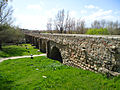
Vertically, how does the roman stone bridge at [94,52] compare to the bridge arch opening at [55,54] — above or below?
above

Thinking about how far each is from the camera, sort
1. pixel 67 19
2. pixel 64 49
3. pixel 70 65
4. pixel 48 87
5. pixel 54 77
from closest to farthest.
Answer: pixel 48 87 < pixel 54 77 < pixel 70 65 < pixel 64 49 < pixel 67 19

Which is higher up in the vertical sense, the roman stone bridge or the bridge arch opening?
the roman stone bridge

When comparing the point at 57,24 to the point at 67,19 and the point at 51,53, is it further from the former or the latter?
the point at 51,53

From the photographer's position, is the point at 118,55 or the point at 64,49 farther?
the point at 64,49

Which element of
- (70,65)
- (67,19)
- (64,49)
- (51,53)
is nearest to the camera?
(70,65)

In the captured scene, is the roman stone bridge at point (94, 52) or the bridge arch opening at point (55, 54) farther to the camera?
the bridge arch opening at point (55, 54)

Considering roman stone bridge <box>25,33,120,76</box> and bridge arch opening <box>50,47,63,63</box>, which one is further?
bridge arch opening <box>50,47,63,63</box>


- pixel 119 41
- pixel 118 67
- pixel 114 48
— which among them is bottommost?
pixel 118 67

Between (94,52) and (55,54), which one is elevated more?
(94,52)

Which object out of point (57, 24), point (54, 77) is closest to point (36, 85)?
point (54, 77)

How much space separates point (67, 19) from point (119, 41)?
2370 cm

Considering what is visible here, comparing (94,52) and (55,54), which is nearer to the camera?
(94,52)

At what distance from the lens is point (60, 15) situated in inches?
1061

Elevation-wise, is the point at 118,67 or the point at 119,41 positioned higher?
the point at 119,41
